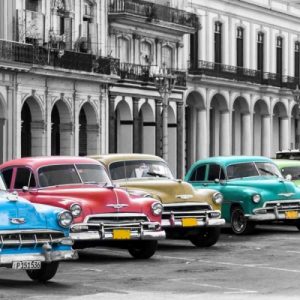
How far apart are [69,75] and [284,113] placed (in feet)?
87.1

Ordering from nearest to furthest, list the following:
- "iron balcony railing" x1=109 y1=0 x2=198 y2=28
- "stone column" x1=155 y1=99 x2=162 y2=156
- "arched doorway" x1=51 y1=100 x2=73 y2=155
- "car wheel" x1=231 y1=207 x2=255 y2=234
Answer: "car wheel" x1=231 y1=207 x2=255 y2=234, "arched doorway" x1=51 y1=100 x2=73 y2=155, "iron balcony railing" x1=109 y1=0 x2=198 y2=28, "stone column" x1=155 y1=99 x2=162 y2=156

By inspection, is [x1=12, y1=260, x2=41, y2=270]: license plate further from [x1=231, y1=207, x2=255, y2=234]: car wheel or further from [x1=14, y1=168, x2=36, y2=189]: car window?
[x1=231, y1=207, x2=255, y2=234]: car wheel

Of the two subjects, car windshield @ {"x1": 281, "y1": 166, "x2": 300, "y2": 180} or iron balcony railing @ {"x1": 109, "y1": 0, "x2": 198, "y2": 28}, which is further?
iron balcony railing @ {"x1": 109, "y1": 0, "x2": 198, "y2": 28}

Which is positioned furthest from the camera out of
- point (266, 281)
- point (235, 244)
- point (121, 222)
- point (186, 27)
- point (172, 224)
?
point (186, 27)

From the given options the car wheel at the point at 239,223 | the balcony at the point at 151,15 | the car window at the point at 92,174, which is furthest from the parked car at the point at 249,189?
the balcony at the point at 151,15

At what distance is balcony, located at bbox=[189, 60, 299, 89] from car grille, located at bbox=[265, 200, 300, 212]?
1510 inches

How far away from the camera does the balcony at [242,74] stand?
66812 millimetres

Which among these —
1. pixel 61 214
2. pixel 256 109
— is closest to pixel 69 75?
pixel 256 109

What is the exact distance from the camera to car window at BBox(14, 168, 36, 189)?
70.0ft

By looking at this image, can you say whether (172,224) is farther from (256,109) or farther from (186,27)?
(256,109)

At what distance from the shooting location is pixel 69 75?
52.8 m

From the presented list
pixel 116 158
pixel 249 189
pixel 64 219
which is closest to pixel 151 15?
pixel 249 189

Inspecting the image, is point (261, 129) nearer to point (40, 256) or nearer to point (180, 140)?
point (180, 140)

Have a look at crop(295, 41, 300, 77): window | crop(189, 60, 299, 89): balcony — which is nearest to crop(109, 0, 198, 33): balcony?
crop(189, 60, 299, 89): balcony
